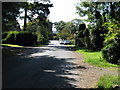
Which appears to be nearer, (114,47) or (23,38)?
(114,47)

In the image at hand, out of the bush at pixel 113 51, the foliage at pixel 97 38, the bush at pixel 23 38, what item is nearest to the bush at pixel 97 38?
the foliage at pixel 97 38

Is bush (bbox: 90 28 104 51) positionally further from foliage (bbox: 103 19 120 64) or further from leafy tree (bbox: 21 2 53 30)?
leafy tree (bbox: 21 2 53 30)

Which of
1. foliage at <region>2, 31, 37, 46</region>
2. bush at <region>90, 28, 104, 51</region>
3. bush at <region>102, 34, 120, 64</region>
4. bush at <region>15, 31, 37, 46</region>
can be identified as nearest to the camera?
bush at <region>102, 34, 120, 64</region>

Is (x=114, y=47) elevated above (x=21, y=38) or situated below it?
below

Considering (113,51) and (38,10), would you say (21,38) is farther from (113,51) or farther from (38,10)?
(113,51)

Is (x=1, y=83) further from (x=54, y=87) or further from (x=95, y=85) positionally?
(x=95, y=85)

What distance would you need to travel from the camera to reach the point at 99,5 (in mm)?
31391

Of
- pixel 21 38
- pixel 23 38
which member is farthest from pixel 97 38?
pixel 21 38

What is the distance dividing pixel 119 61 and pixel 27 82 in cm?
780

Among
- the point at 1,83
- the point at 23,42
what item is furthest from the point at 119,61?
the point at 23,42

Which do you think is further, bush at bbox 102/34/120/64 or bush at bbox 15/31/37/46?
bush at bbox 15/31/37/46

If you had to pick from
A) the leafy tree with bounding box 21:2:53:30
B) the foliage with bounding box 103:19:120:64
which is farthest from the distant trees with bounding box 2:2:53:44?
the foliage with bounding box 103:19:120:64

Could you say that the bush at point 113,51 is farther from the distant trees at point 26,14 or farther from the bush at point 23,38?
the bush at point 23,38

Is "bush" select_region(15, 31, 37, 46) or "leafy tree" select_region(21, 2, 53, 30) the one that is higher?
"leafy tree" select_region(21, 2, 53, 30)
